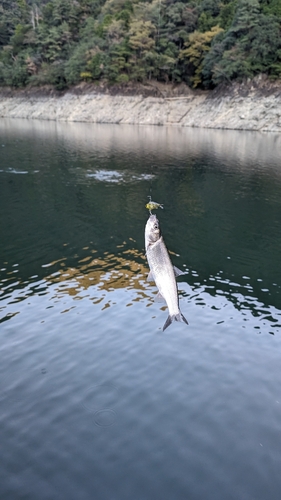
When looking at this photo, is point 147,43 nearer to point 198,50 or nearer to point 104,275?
point 198,50

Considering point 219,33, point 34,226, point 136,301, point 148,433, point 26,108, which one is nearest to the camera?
point 148,433

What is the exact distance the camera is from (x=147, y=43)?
105375 millimetres

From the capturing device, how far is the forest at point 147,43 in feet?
293

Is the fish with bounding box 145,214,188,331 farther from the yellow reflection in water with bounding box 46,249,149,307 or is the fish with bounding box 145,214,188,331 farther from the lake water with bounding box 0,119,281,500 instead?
the yellow reflection in water with bounding box 46,249,149,307

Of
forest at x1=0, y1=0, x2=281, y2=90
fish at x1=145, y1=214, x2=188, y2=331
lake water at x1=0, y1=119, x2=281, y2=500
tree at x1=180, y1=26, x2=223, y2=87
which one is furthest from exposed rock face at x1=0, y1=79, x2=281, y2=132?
fish at x1=145, y1=214, x2=188, y2=331

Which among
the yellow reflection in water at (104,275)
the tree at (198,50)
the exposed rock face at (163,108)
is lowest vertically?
the yellow reflection in water at (104,275)

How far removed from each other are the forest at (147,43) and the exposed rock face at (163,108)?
462 centimetres

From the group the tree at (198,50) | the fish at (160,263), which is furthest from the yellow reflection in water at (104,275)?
the tree at (198,50)

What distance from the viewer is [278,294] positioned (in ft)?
61.2

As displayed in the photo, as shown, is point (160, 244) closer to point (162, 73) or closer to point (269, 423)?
point (269, 423)

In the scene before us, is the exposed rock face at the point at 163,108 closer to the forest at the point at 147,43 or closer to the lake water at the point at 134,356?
A: the forest at the point at 147,43

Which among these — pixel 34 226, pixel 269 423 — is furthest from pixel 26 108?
pixel 269 423

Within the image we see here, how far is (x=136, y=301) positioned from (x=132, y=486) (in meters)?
9.05

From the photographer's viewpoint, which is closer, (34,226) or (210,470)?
(210,470)
